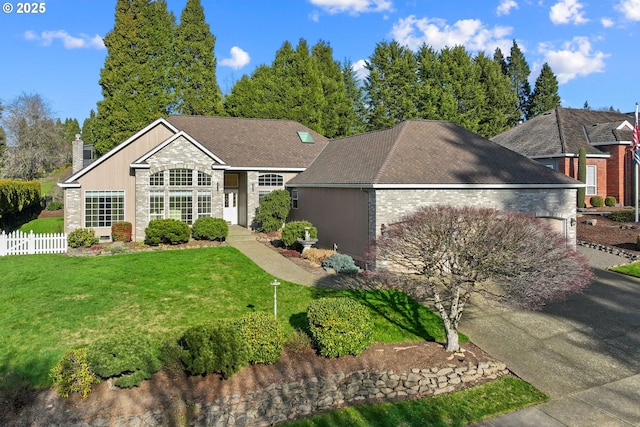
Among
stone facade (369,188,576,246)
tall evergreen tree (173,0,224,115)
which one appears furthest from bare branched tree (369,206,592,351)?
tall evergreen tree (173,0,224,115)

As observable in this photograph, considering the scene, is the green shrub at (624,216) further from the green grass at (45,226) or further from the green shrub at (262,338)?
the green grass at (45,226)

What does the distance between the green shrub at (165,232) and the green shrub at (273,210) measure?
15.0 ft

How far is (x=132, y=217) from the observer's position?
880 inches

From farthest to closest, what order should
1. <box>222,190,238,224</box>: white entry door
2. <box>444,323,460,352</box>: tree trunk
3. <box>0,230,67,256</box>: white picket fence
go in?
1. <box>222,190,238,224</box>: white entry door
2. <box>0,230,67,256</box>: white picket fence
3. <box>444,323,460,352</box>: tree trunk

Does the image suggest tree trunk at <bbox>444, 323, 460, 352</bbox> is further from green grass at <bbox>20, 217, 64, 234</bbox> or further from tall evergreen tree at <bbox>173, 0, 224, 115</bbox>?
tall evergreen tree at <bbox>173, 0, 224, 115</bbox>

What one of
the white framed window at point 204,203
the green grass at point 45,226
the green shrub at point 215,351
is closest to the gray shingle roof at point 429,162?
the white framed window at point 204,203

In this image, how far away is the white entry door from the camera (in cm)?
2742

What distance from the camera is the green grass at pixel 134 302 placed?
10.1 metres

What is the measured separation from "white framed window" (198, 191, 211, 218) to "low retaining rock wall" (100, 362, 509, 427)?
16.0 metres

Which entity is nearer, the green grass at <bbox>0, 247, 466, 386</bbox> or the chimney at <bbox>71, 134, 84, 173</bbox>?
the green grass at <bbox>0, 247, 466, 386</bbox>

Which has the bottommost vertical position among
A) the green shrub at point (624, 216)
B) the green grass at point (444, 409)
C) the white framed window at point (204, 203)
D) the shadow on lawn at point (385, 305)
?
the green grass at point (444, 409)

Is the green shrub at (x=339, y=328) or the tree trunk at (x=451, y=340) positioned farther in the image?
the tree trunk at (x=451, y=340)

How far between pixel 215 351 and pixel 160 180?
1555 centimetres

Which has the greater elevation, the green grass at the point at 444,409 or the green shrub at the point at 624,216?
the green shrub at the point at 624,216
